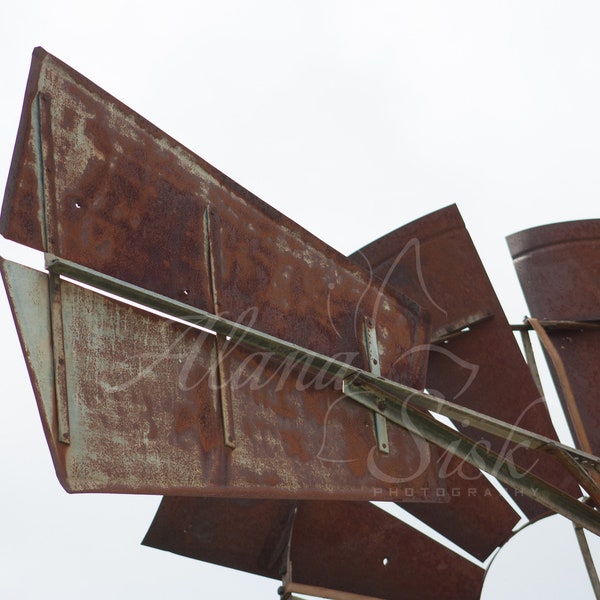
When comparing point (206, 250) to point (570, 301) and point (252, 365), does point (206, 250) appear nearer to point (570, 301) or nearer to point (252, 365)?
point (252, 365)

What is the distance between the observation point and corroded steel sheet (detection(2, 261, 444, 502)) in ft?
10.2

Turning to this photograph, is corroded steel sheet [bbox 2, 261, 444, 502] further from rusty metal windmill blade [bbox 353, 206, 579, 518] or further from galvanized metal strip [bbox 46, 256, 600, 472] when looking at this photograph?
rusty metal windmill blade [bbox 353, 206, 579, 518]

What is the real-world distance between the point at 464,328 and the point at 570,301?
766 millimetres

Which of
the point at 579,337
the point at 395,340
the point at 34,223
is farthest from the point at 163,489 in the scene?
the point at 579,337

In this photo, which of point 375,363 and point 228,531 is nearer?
point 375,363

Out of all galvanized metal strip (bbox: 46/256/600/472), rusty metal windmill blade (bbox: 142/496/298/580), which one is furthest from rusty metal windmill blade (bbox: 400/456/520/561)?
galvanized metal strip (bbox: 46/256/600/472)

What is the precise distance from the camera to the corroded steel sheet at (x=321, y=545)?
5.19 m

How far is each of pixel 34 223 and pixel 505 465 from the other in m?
2.43

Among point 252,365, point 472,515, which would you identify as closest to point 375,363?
point 252,365

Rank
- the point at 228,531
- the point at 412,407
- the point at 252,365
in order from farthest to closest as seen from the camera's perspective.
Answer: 1. the point at 228,531
2. the point at 412,407
3. the point at 252,365

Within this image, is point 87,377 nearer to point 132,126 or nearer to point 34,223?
point 34,223

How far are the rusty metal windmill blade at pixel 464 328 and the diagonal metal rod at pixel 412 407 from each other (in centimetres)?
73

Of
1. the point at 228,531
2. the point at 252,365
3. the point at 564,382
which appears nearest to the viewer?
the point at 252,365

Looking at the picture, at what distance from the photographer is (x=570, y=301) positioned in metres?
6.06
